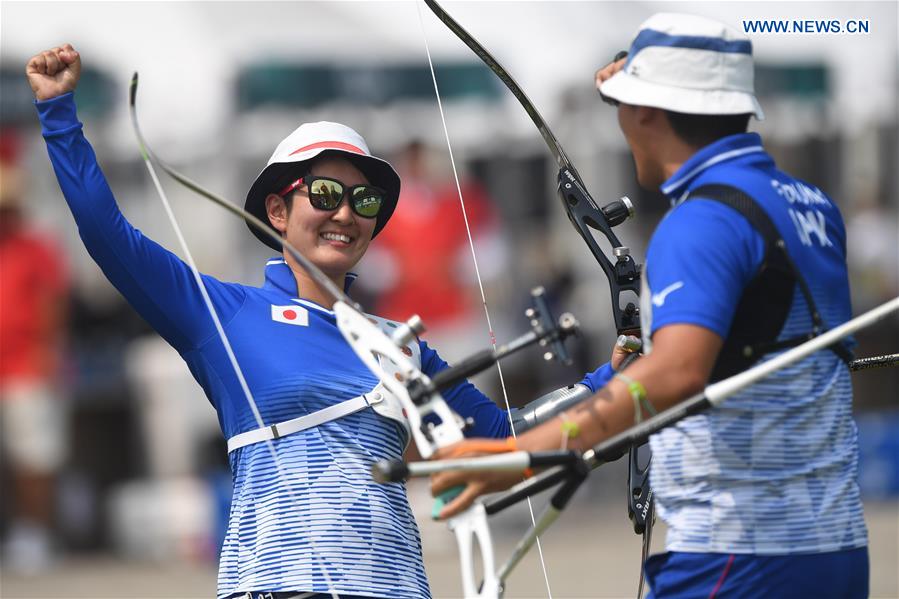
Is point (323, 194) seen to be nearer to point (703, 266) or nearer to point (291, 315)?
point (291, 315)

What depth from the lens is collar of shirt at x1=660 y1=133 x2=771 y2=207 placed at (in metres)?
3.16

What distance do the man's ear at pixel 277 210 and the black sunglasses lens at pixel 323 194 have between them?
145mm

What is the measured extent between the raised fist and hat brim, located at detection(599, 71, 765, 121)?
1.42 meters

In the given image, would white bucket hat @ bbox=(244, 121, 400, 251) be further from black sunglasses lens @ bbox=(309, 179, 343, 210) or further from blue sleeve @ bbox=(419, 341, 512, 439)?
blue sleeve @ bbox=(419, 341, 512, 439)

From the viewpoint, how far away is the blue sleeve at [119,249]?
357 centimetres

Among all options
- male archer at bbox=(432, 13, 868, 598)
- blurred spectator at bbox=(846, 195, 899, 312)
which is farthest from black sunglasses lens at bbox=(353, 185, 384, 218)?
blurred spectator at bbox=(846, 195, 899, 312)

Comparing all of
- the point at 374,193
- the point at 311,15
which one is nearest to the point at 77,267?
the point at 311,15

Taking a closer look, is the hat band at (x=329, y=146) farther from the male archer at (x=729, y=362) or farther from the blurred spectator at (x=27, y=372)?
the blurred spectator at (x=27, y=372)

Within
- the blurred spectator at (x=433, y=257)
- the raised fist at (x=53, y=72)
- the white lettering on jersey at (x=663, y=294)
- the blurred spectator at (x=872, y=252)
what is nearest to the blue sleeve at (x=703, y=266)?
the white lettering on jersey at (x=663, y=294)

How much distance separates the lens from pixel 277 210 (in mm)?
4105

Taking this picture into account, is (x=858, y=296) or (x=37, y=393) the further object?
(x=858, y=296)

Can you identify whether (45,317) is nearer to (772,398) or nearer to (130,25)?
(130,25)

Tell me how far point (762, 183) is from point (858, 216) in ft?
36.9

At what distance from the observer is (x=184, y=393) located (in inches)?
415
